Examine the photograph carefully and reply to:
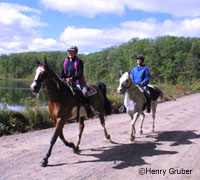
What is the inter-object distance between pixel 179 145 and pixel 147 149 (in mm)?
1071

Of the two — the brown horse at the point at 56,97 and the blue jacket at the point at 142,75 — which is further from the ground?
the blue jacket at the point at 142,75

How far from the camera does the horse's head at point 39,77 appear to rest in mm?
4312

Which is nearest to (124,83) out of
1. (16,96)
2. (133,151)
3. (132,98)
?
(132,98)

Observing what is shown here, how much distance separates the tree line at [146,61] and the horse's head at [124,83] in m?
55.1

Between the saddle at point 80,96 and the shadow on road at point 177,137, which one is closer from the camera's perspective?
the saddle at point 80,96

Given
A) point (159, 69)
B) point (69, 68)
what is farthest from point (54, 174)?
point (159, 69)

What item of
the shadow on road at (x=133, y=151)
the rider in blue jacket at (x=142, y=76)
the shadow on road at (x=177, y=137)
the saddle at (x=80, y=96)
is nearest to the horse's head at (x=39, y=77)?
the saddle at (x=80, y=96)

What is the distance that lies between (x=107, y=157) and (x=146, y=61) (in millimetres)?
68611

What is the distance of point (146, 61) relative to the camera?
233ft

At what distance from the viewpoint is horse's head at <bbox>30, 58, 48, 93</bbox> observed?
4.31 meters

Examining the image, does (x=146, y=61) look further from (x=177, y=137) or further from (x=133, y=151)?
(x=133, y=151)

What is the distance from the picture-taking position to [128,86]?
655 centimetres

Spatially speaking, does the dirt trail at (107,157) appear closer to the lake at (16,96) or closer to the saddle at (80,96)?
the saddle at (80,96)

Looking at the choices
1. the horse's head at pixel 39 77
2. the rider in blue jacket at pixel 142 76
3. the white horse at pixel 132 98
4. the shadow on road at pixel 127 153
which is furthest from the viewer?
the rider in blue jacket at pixel 142 76
